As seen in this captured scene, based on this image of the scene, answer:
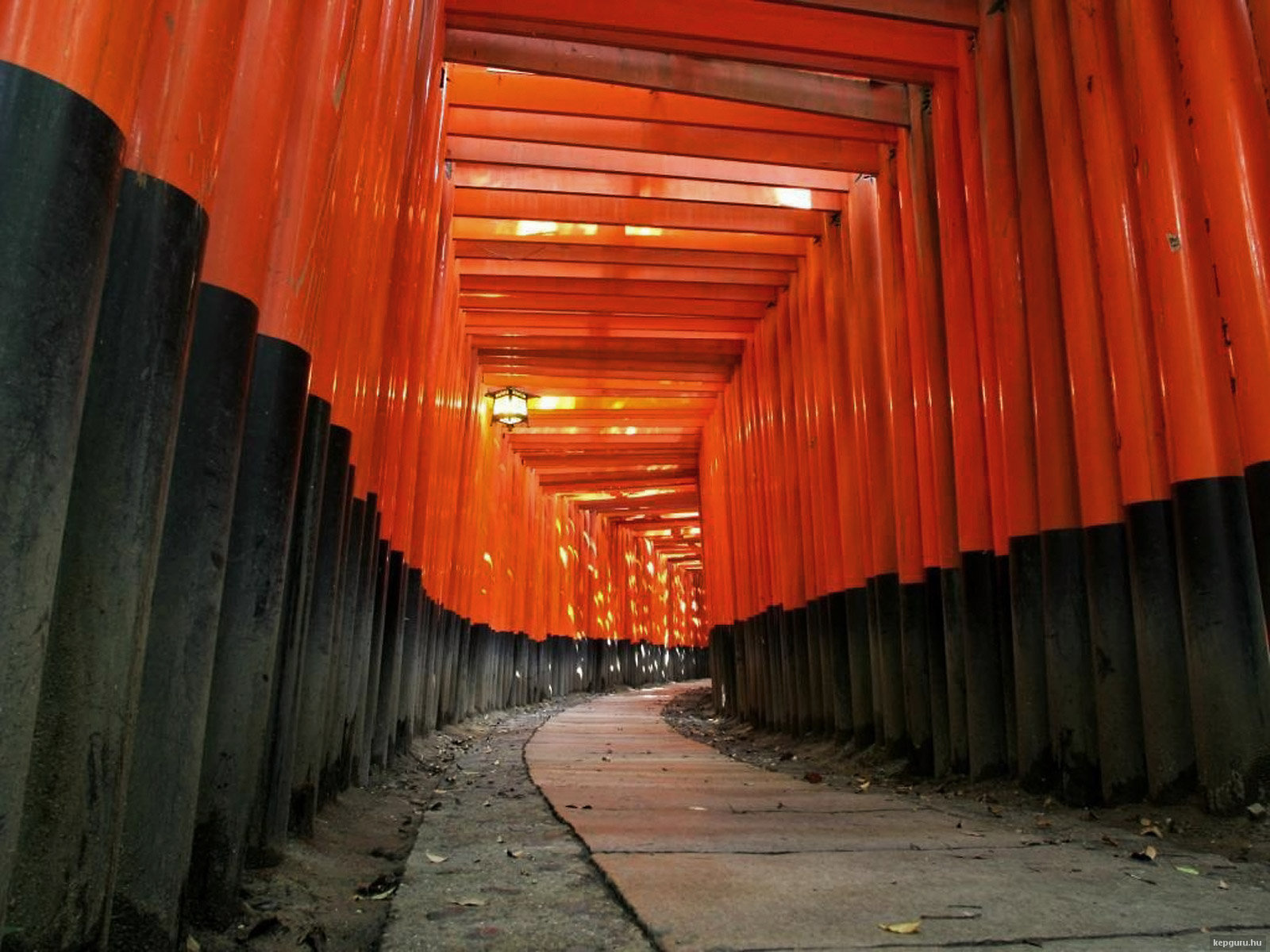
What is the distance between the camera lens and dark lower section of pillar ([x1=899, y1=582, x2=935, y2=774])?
17.9 feet

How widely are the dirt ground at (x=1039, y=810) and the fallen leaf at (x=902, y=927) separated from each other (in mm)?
1269

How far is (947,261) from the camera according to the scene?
534 centimetres

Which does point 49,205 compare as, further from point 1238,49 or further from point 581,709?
point 581,709

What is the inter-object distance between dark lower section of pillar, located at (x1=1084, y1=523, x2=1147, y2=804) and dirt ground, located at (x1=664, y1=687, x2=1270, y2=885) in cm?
12

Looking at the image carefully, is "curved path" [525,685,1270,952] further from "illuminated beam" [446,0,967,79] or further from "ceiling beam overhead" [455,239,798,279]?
"ceiling beam overhead" [455,239,798,279]

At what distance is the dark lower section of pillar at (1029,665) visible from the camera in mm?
4207

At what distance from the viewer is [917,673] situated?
18.4 feet

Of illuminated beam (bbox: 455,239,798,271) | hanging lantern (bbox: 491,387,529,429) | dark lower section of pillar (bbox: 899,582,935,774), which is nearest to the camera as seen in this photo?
dark lower section of pillar (bbox: 899,582,935,774)

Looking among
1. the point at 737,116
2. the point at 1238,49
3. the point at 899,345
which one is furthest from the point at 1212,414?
the point at 737,116

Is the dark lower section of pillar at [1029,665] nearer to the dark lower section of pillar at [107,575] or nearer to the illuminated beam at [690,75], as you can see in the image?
the illuminated beam at [690,75]

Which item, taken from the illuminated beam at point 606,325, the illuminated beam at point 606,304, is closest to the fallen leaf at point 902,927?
the illuminated beam at point 606,304

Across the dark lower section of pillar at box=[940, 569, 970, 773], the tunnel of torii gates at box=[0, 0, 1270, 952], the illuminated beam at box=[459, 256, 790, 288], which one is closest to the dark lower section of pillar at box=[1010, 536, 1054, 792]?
the tunnel of torii gates at box=[0, 0, 1270, 952]

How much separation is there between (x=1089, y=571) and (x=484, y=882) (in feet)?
9.65

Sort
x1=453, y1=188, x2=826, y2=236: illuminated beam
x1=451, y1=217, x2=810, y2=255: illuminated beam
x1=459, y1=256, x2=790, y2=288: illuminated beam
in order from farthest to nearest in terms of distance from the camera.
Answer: x1=459, y1=256, x2=790, y2=288: illuminated beam
x1=451, y1=217, x2=810, y2=255: illuminated beam
x1=453, y1=188, x2=826, y2=236: illuminated beam
